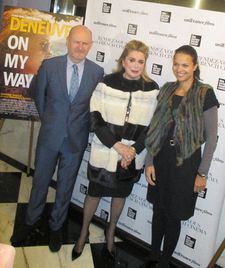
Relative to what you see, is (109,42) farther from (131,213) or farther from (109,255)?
(109,255)

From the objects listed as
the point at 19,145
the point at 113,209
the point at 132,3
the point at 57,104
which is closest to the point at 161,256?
the point at 113,209

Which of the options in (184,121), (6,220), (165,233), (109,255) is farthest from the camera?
(6,220)

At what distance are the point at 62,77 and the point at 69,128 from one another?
0.32 m

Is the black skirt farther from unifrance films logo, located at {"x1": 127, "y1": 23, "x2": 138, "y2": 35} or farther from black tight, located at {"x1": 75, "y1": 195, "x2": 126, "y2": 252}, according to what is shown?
unifrance films logo, located at {"x1": 127, "y1": 23, "x2": 138, "y2": 35}

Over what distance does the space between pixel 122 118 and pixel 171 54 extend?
0.55m

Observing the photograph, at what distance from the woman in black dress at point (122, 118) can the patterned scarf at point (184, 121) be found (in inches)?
5.2

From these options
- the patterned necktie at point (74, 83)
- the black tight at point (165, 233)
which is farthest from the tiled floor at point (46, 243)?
the patterned necktie at point (74, 83)

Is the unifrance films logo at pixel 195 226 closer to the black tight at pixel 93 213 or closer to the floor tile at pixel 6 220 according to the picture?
the black tight at pixel 93 213

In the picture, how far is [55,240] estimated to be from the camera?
2492mm

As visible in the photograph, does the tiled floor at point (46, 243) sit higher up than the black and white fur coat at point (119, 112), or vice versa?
the black and white fur coat at point (119, 112)

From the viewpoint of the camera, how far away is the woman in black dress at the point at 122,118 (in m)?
2.11

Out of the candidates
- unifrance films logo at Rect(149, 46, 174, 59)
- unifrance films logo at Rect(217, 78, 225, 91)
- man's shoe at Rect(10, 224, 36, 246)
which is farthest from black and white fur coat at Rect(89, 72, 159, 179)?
man's shoe at Rect(10, 224, 36, 246)

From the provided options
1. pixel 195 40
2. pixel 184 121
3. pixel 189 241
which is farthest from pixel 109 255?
pixel 195 40

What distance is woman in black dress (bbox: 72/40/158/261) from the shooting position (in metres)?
2.11
